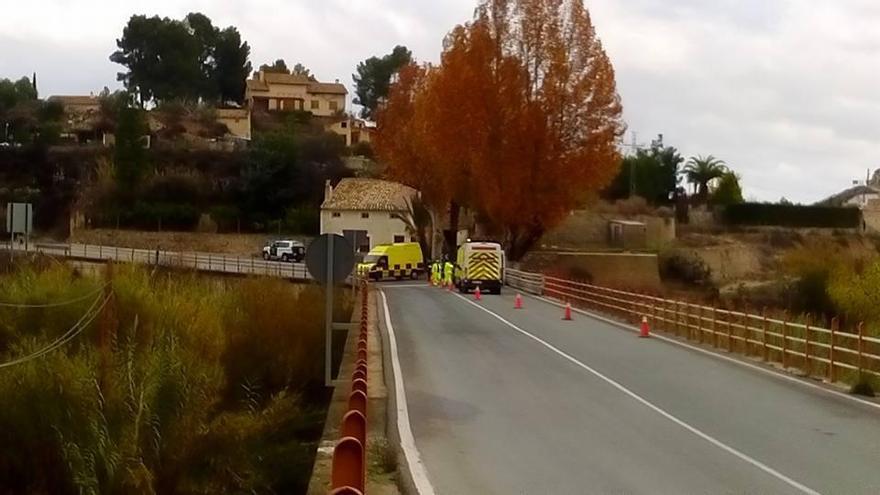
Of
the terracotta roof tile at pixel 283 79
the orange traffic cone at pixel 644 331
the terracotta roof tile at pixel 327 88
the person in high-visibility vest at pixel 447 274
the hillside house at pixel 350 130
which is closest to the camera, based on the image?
the orange traffic cone at pixel 644 331

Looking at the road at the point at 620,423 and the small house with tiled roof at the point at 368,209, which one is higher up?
the small house with tiled roof at the point at 368,209

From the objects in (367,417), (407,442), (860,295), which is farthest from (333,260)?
(860,295)

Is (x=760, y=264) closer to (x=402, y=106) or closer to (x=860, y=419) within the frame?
(x=402, y=106)

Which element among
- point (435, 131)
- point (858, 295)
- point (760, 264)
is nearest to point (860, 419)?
point (858, 295)

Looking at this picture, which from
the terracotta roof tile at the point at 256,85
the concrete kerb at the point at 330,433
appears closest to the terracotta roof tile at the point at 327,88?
the terracotta roof tile at the point at 256,85

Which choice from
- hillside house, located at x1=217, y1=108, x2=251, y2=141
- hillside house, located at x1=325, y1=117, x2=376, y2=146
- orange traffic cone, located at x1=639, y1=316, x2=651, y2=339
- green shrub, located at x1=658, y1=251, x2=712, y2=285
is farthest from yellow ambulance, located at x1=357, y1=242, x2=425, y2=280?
hillside house, located at x1=325, y1=117, x2=376, y2=146

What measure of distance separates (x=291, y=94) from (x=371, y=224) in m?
59.9

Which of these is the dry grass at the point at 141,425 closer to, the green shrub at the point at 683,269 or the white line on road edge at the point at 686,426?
the white line on road edge at the point at 686,426

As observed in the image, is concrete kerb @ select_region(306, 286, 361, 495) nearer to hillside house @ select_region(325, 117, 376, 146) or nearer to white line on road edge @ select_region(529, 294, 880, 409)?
white line on road edge @ select_region(529, 294, 880, 409)

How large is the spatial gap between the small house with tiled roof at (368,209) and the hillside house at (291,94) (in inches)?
2042

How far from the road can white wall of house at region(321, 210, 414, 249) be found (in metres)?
61.4

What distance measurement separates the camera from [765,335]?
25.8m

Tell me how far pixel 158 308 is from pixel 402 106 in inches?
2072

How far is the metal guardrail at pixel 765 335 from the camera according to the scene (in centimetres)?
2184
